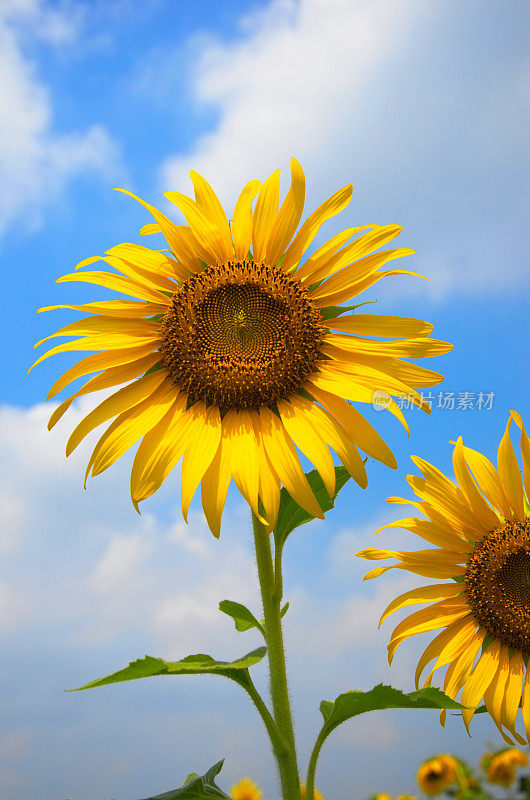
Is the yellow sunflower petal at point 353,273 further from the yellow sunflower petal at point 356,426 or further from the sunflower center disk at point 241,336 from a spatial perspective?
the yellow sunflower petal at point 356,426

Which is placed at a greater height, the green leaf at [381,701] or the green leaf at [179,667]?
the green leaf at [179,667]

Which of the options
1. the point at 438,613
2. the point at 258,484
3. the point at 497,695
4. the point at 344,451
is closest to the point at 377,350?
the point at 344,451

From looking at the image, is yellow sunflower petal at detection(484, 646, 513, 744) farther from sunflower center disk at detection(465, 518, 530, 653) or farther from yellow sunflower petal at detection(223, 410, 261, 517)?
yellow sunflower petal at detection(223, 410, 261, 517)

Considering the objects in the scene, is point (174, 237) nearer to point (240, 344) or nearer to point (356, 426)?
point (240, 344)

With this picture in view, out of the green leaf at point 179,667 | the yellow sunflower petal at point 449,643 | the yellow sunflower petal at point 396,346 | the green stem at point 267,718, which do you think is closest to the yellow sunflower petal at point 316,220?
the yellow sunflower petal at point 396,346

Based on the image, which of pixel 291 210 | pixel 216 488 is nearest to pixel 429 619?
pixel 216 488

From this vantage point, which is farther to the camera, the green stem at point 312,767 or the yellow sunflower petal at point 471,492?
the yellow sunflower petal at point 471,492
